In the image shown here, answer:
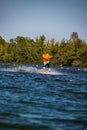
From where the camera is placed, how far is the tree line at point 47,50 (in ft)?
439

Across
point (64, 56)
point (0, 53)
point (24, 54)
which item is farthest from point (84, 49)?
point (0, 53)

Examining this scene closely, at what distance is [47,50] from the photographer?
5522 inches

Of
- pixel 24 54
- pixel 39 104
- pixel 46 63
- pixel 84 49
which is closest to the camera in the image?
pixel 39 104

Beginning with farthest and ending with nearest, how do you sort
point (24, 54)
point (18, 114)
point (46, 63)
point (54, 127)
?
point (24, 54) < point (46, 63) < point (18, 114) < point (54, 127)

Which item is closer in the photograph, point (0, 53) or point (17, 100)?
point (17, 100)

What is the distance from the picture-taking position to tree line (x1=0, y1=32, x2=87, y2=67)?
134 metres

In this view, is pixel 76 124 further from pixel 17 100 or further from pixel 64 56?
pixel 64 56

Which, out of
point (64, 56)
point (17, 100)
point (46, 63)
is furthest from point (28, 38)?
point (17, 100)

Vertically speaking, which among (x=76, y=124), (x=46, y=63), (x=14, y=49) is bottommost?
(x=76, y=124)

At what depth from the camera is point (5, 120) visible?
10.6 m

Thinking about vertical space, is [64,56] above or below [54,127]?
above

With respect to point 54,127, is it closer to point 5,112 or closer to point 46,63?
point 5,112

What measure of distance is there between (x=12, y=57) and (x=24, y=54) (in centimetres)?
535

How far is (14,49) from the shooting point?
507 ft
